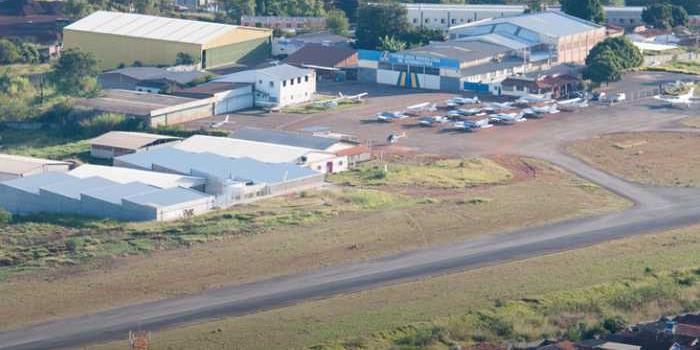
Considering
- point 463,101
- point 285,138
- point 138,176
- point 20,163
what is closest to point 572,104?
point 463,101

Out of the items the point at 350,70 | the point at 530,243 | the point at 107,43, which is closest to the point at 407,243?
the point at 530,243

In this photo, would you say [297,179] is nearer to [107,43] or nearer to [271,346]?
[271,346]

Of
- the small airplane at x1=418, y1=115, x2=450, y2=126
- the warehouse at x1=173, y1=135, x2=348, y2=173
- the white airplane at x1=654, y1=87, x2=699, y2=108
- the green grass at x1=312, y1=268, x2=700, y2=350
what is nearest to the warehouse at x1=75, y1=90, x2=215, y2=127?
the warehouse at x1=173, y1=135, x2=348, y2=173

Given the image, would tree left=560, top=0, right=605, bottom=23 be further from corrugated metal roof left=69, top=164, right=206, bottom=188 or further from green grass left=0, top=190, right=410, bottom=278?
corrugated metal roof left=69, top=164, right=206, bottom=188

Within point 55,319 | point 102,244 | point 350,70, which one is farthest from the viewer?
point 350,70

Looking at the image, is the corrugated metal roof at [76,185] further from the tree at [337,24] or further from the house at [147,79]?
the tree at [337,24]

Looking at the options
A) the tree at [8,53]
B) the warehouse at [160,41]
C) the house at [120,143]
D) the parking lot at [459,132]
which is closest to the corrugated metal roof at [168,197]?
the house at [120,143]
